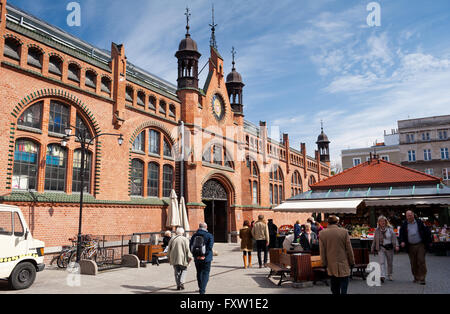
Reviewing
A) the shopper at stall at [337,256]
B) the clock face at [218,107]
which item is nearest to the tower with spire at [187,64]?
the clock face at [218,107]

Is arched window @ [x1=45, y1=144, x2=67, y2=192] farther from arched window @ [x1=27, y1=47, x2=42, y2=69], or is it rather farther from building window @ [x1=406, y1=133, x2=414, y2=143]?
building window @ [x1=406, y1=133, x2=414, y2=143]

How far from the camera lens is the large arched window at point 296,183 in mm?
43188

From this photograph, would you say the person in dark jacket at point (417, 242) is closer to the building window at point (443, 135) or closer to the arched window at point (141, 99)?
the arched window at point (141, 99)

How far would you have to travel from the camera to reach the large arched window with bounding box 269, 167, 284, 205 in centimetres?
3728

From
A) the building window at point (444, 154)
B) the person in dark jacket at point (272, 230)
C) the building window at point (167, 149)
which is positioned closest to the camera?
the person in dark jacket at point (272, 230)

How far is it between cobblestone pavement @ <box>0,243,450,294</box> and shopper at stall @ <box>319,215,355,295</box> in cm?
221

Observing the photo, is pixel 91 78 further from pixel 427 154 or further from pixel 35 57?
pixel 427 154

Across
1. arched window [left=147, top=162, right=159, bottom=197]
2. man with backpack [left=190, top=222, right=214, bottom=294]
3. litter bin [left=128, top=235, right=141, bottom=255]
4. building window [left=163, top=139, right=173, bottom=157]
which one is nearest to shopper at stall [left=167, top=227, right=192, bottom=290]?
man with backpack [left=190, top=222, right=214, bottom=294]

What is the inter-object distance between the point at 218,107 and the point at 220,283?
18.6 m

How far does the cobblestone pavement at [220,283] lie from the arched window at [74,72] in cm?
871

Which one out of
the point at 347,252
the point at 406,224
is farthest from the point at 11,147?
the point at 406,224

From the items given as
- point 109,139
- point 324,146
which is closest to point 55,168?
point 109,139
